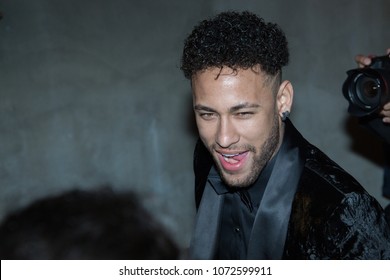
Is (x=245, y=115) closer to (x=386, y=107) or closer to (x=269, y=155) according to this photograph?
(x=269, y=155)

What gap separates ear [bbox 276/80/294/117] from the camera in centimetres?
171

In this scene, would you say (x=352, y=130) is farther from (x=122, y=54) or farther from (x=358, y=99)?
(x=122, y=54)

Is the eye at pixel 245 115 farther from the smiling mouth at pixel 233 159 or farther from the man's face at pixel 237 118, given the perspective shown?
the smiling mouth at pixel 233 159

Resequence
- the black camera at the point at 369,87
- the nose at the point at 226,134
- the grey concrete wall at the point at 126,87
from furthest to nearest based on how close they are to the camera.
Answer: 1. the grey concrete wall at the point at 126,87
2. the black camera at the point at 369,87
3. the nose at the point at 226,134

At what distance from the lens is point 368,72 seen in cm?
231

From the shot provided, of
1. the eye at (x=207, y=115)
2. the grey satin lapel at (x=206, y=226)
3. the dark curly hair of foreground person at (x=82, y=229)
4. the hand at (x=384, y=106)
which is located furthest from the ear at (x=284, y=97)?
the dark curly hair of foreground person at (x=82, y=229)

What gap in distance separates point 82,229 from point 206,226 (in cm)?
141

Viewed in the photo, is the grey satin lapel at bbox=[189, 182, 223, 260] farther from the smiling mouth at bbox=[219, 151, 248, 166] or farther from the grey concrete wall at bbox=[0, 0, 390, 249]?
the grey concrete wall at bbox=[0, 0, 390, 249]

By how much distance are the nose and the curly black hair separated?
173 mm

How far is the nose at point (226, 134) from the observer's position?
62.7 inches

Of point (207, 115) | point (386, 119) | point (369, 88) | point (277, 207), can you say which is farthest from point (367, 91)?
point (207, 115)

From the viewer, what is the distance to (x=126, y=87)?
3.12 meters

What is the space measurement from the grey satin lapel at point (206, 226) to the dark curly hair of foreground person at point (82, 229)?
1265 millimetres

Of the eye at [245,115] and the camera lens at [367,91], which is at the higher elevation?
the eye at [245,115]
